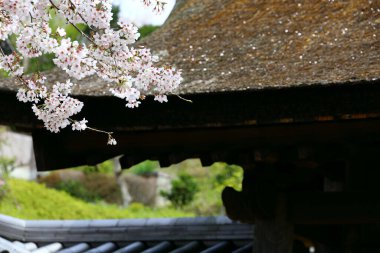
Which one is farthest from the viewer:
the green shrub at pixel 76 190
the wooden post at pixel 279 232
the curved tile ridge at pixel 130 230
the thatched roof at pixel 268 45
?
the green shrub at pixel 76 190

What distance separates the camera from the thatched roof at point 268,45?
4.37 m

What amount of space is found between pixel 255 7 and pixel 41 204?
37.4 feet

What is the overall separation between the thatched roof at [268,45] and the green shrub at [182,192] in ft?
49.4

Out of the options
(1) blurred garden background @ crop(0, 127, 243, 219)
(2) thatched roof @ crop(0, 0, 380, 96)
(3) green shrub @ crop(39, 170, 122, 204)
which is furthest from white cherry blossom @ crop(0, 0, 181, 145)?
(3) green shrub @ crop(39, 170, 122, 204)

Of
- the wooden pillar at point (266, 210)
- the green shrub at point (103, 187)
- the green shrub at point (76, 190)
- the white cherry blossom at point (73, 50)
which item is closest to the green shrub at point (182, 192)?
the green shrub at point (103, 187)

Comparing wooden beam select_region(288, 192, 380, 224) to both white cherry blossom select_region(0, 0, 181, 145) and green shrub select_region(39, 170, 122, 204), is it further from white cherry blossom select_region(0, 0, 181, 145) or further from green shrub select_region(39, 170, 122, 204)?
green shrub select_region(39, 170, 122, 204)

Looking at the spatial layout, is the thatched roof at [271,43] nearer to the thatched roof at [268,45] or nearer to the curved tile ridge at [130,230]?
the thatched roof at [268,45]

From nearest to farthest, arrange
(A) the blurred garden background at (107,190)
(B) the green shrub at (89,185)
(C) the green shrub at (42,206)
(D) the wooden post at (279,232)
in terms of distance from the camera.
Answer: (D) the wooden post at (279,232), (C) the green shrub at (42,206), (A) the blurred garden background at (107,190), (B) the green shrub at (89,185)

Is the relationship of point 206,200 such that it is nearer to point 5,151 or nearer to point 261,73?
point 5,151

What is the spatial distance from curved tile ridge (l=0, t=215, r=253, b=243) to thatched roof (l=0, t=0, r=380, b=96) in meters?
1.29

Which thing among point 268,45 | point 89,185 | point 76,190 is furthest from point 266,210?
point 89,185

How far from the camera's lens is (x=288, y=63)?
4531 millimetres

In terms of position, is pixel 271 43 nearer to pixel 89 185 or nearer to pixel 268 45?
pixel 268 45

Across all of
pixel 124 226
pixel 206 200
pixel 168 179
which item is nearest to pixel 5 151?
pixel 168 179
